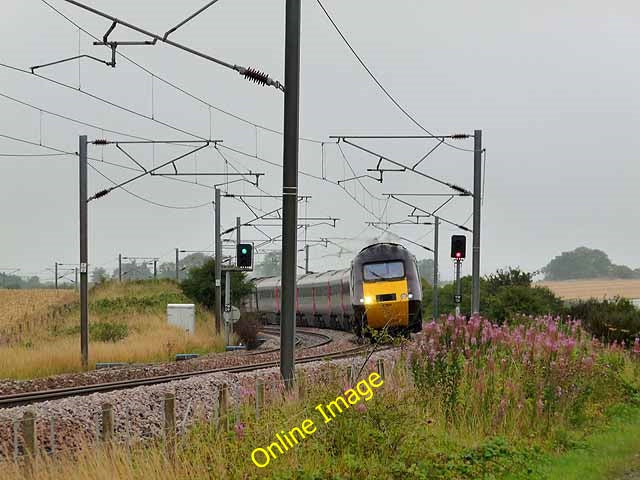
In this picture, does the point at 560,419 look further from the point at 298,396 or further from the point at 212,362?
the point at 212,362

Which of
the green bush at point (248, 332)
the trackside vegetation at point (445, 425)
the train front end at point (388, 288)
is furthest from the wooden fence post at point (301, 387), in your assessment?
the green bush at point (248, 332)

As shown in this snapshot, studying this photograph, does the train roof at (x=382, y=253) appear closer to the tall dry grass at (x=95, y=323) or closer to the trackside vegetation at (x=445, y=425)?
the tall dry grass at (x=95, y=323)

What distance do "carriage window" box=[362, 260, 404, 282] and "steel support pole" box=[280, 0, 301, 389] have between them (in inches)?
788

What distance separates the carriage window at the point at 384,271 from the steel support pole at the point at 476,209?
669 cm

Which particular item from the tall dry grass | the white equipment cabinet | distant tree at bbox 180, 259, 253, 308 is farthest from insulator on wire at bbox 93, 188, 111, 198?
distant tree at bbox 180, 259, 253, 308

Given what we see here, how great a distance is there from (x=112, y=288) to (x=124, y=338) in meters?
25.9

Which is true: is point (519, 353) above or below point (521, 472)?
above

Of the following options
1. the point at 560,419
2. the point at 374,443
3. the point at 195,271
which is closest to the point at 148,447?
the point at 374,443

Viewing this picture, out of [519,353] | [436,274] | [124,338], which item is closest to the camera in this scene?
[519,353]

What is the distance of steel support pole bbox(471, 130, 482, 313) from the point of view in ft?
86.9

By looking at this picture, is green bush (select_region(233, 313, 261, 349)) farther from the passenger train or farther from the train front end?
the train front end

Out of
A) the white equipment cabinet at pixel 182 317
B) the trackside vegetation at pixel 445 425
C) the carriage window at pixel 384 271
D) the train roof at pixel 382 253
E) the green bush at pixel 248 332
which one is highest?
the train roof at pixel 382 253

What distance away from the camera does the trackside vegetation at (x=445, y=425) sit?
9.20m

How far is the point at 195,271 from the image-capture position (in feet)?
185
